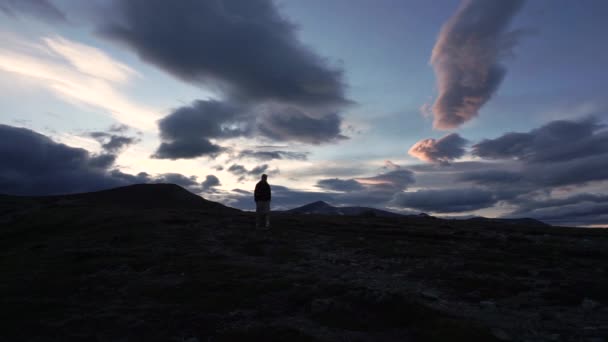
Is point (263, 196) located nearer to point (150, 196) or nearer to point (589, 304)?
point (589, 304)

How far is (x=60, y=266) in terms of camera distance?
738 inches

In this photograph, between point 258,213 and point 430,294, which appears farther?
point 258,213

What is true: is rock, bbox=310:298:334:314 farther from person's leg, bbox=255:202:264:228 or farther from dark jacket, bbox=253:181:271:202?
person's leg, bbox=255:202:264:228

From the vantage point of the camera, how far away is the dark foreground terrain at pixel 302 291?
9414 millimetres

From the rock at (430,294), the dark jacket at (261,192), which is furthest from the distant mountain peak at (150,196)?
A: the rock at (430,294)

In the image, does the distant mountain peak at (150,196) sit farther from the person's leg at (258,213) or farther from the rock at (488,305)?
the rock at (488,305)

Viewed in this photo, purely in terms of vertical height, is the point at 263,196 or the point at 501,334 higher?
the point at 263,196

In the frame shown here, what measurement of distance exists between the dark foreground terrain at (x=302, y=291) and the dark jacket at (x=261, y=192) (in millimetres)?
5483

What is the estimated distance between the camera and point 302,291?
12.9 m

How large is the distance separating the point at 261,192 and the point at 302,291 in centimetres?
1801

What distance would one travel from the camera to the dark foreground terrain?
9.41 m

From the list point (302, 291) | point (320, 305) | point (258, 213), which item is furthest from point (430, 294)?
point (258, 213)

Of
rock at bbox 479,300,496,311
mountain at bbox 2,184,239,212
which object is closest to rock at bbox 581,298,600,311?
rock at bbox 479,300,496,311

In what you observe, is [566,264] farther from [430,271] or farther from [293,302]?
[293,302]
